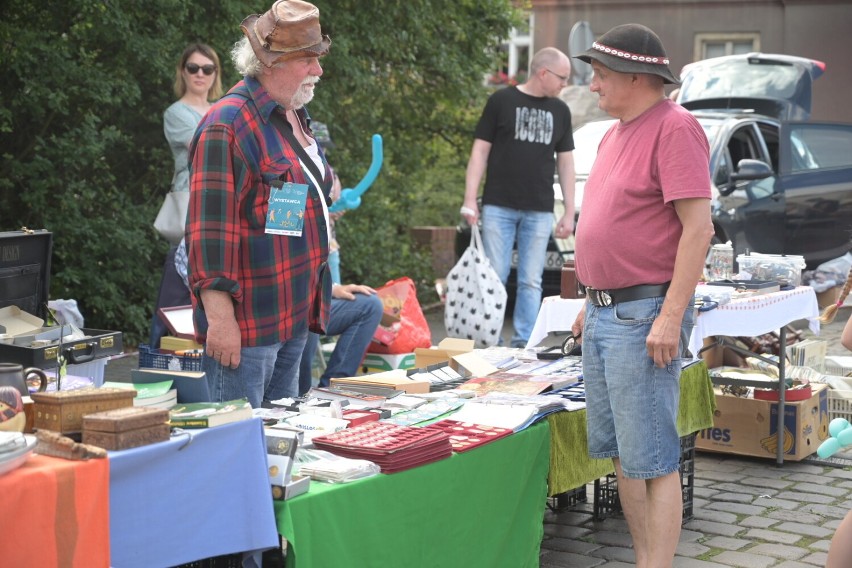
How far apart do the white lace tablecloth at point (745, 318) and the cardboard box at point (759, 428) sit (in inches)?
21.5

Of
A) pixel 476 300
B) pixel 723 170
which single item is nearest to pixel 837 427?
pixel 476 300

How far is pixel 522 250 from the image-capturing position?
804cm

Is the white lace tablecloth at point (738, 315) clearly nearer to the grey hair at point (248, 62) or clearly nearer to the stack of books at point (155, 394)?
the grey hair at point (248, 62)

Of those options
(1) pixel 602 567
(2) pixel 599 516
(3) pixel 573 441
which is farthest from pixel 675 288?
(2) pixel 599 516

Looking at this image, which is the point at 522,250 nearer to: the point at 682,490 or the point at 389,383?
the point at 682,490

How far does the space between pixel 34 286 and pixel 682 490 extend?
286cm

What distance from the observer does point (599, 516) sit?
5160mm

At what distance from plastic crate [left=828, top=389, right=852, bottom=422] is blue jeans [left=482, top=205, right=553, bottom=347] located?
199cm

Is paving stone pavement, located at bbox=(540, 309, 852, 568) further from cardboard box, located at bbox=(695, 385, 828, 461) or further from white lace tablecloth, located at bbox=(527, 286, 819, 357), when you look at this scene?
white lace tablecloth, located at bbox=(527, 286, 819, 357)

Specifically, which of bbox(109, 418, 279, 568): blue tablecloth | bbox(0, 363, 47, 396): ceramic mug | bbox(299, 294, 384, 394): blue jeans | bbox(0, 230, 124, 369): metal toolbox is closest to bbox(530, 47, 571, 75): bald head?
bbox(299, 294, 384, 394): blue jeans

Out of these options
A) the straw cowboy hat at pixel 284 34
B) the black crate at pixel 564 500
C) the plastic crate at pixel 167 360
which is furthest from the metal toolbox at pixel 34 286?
the black crate at pixel 564 500

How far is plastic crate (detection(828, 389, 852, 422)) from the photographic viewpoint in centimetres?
680

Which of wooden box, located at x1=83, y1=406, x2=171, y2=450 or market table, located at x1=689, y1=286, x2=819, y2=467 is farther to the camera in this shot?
market table, located at x1=689, y1=286, x2=819, y2=467

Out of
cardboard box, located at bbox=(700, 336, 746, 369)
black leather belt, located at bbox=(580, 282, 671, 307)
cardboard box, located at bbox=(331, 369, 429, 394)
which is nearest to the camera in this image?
black leather belt, located at bbox=(580, 282, 671, 307)
